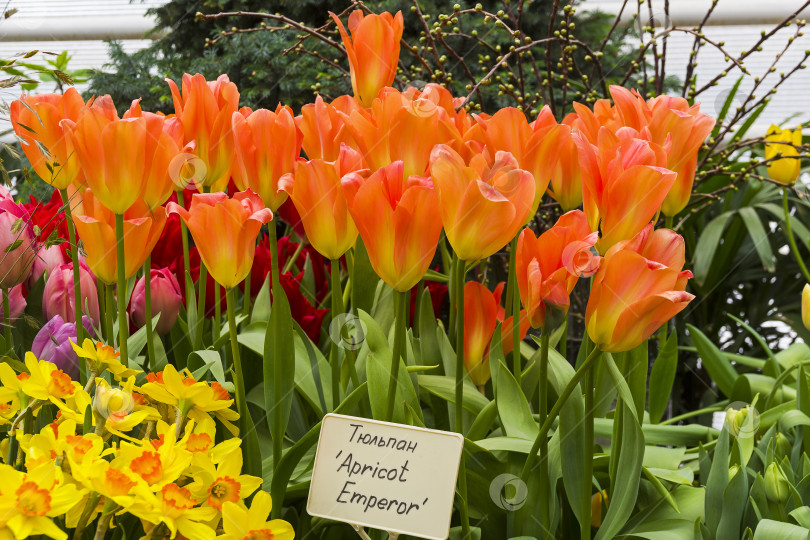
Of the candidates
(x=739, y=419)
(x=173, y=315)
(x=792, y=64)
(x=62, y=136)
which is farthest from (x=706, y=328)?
(x=62, y=136)

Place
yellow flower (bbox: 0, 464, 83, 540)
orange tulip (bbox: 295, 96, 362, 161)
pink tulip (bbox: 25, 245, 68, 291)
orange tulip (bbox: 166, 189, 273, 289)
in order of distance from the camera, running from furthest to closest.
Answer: pink tulip (bbox: 25, 245, 68, 291) < orange tulip (bbox: 295, 96, 362, 161) < orange tulip (bbox: 166, 189, 273, 289) < yellow flower (bbox: 0, 464, 83, 540)

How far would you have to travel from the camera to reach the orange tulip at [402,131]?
0.51m

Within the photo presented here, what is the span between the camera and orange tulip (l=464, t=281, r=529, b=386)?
0.58 m

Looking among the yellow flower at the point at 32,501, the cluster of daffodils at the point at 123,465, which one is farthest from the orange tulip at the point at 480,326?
the yellow flower at the point at 32,501

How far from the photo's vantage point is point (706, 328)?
1.78 meters

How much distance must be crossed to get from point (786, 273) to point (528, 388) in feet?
4.66

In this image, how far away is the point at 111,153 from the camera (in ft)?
1.55

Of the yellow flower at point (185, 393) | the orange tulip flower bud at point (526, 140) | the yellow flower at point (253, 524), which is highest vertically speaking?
the orange tulip flower bud at point (526, 140)

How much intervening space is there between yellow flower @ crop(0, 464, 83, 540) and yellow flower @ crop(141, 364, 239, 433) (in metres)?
0.08

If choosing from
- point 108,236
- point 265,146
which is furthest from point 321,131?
point 108,236

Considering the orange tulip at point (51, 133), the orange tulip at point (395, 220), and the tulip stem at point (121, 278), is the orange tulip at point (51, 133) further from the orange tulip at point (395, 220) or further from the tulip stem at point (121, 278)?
the orange tulip at point (395, 220)

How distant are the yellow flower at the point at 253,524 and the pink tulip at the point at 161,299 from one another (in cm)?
26

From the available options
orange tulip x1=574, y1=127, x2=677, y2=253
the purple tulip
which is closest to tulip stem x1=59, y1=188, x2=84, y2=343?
the purple tulip

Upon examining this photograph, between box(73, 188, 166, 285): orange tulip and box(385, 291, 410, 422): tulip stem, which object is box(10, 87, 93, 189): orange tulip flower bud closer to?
box(73, 188, 166, 285): orange tulip
